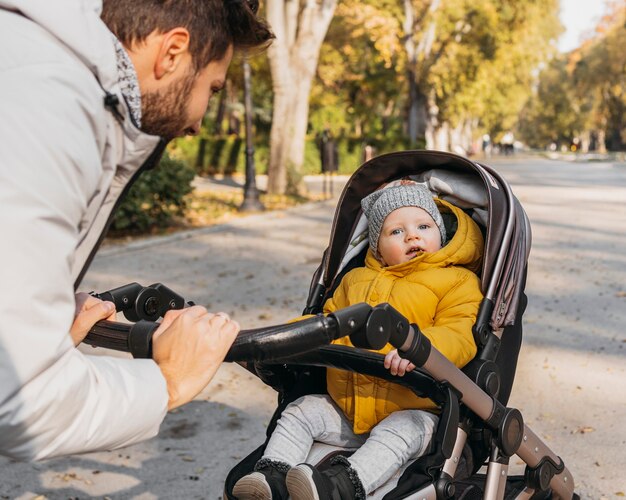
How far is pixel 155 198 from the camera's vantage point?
12852 mm

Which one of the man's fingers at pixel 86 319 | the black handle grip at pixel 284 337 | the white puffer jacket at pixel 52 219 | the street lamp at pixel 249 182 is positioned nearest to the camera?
Result: the white puffer jacket at pixel 52 219

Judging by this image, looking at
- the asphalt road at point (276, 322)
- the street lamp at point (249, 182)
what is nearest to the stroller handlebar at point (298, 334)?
the asphalt road at point (276, 322)

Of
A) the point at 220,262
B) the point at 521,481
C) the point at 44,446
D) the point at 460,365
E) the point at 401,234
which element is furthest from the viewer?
the point at 220,262

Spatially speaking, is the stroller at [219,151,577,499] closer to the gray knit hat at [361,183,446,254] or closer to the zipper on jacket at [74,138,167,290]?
the gray knit hat at [361,183,446,254]

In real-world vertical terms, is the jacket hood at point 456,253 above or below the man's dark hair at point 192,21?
below

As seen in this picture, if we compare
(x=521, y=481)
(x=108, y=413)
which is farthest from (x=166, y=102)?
(x=521, y=481)

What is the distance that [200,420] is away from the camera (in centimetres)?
490

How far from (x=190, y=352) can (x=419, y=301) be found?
146 centimetres

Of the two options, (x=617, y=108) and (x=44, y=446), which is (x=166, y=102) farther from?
(x=617, y=108)

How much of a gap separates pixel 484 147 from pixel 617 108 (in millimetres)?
14958

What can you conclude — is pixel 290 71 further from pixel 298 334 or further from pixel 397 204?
pixel 298 334

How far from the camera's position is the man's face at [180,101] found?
1.90 meters

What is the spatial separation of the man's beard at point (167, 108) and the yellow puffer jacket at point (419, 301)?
4.11 feet

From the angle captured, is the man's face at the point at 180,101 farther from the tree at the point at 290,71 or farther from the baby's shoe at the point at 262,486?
the tree at the point at 290,71
